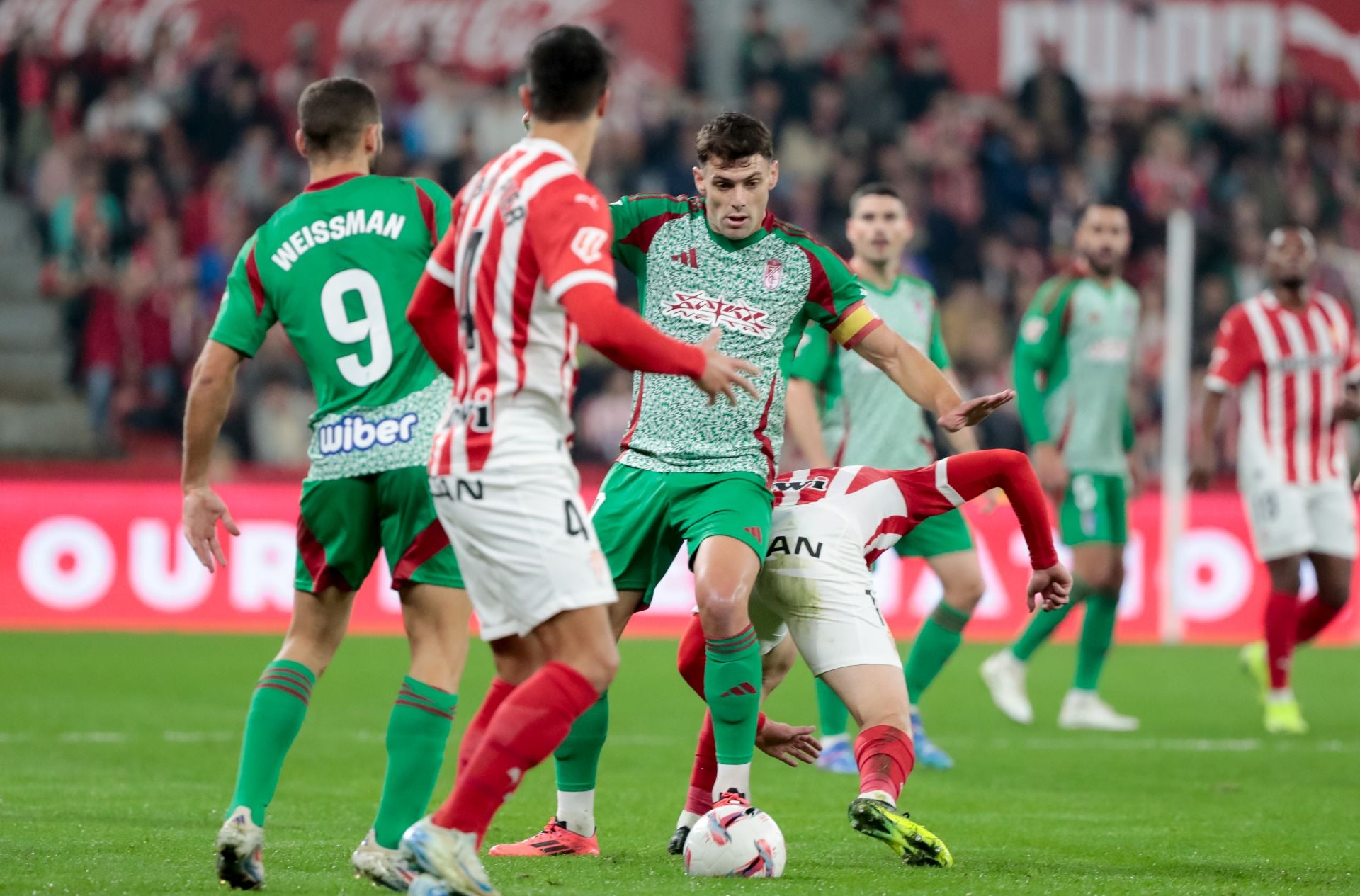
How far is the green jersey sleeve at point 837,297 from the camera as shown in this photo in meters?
5.31

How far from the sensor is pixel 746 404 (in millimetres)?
5238

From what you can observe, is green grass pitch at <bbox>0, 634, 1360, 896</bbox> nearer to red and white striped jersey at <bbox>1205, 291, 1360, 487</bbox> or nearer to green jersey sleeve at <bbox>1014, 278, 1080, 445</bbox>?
red and white striped jersey at <bbox>1205, 291, 1360, 487</bbox>

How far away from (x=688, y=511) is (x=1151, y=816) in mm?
2274

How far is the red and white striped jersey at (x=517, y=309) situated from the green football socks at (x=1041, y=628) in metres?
5.74

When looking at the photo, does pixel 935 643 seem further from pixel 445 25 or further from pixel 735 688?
pixel 445 25

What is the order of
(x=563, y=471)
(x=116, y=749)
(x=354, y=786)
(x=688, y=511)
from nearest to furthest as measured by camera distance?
(x=563, y=471) < (x=688, y=511) < (x=354, y=786) < (x=116, y=749)

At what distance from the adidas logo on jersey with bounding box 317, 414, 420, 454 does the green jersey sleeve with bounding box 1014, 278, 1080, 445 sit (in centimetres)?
528

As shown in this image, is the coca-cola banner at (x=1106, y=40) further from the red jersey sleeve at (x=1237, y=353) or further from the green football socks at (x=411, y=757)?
the green football socks at (x=411, y=757)

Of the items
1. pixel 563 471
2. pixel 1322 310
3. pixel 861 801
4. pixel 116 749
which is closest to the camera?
pixel 563 471

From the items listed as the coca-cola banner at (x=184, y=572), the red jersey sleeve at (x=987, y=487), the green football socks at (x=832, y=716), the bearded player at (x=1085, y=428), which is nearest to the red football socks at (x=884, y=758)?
the red jersey sleeve at (x=987, y=487)

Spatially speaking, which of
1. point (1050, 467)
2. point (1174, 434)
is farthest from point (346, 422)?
point (1174, 434)

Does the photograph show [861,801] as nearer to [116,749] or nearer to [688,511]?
[688,511]

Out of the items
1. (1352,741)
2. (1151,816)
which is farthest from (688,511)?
(1352,741)

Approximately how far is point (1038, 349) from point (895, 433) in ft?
5.74
